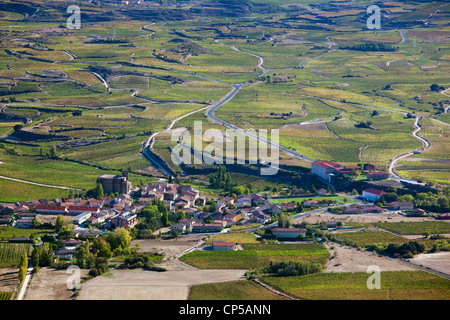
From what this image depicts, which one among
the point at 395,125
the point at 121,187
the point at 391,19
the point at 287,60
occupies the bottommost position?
the point at 121,187

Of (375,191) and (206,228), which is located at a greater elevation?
(375,191)

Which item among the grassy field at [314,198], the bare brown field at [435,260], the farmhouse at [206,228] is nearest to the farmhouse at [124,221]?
the farmhouse at [206,228]

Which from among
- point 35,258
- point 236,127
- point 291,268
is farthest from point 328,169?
point 35,258

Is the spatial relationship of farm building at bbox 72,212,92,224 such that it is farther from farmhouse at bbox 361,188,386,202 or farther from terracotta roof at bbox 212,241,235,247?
farmhouse at bbox 361,188,386,202

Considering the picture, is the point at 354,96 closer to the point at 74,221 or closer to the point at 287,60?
the point at 287,60

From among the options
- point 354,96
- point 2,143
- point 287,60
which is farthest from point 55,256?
point 287,60

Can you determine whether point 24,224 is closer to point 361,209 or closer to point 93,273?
point 93,273
